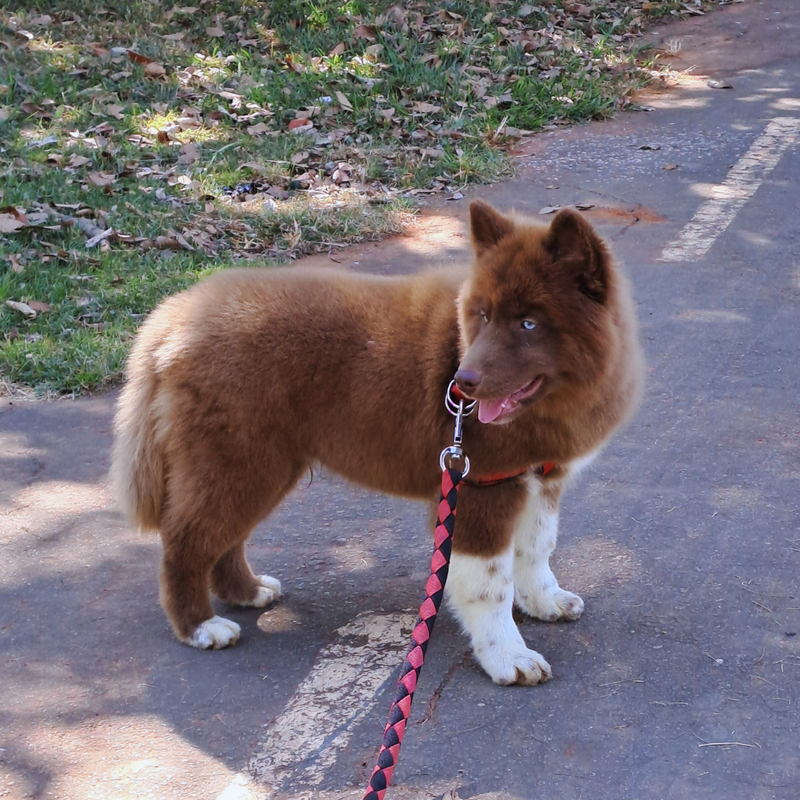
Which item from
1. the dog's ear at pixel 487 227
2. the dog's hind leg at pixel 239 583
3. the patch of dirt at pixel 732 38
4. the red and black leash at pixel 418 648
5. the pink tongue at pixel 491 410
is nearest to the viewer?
the red and black leash at pixel 418 648

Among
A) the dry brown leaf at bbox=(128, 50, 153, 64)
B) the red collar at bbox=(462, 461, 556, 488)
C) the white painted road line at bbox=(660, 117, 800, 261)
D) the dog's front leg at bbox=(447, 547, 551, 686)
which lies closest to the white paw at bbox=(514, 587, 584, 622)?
the dog's front leg at bbox=(447, 547, 551, 686)

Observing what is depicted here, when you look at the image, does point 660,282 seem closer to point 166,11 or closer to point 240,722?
point 240,722

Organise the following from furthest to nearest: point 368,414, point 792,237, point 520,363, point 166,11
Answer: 1. point 166,11
2. point 792,237
3. point 368,414
4. point 520,363

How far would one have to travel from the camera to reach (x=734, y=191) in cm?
755

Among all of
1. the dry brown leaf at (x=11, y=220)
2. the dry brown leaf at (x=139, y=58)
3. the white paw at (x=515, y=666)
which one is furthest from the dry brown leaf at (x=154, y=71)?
the white paw at (x=515, y=666)

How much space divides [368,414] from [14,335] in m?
3.31

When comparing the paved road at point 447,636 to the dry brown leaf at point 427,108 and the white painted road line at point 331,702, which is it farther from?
the dry brown leaf at point 427,108

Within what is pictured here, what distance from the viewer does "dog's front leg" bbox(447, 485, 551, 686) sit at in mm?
3340

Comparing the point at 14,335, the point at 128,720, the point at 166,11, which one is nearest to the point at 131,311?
the point at 14,335

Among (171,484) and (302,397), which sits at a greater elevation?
(302,397)

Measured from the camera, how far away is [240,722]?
10.6ft

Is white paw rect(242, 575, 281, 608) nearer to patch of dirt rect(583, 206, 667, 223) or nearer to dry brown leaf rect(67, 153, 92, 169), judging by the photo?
patch of dirt rect(583, 206, 667, 223)

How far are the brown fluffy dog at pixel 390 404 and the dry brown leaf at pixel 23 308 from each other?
8.80ft

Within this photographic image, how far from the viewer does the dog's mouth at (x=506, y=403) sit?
312 centimetres
